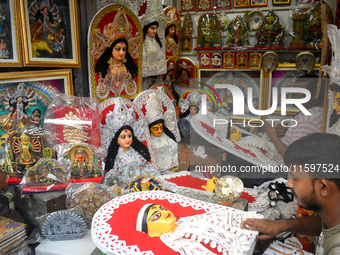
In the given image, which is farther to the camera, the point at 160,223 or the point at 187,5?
the point at 187,5

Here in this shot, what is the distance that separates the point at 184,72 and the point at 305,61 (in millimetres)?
1894

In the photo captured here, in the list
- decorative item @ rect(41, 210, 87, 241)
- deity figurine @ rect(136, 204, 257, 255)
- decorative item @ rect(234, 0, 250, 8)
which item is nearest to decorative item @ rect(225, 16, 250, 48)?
decorative item @ rect(234, 0, 250, 8)

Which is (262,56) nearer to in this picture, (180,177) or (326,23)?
(326,23)

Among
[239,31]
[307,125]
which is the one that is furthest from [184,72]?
Answer: [307,125]

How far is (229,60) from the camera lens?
488cm

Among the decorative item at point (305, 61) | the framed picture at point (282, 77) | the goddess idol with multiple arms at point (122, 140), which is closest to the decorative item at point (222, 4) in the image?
the framed picture at point (282, 77)

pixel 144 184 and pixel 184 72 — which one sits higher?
pixel 184 72

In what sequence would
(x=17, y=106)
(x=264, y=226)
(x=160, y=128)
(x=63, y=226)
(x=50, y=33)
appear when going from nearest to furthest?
1. (x=264, y=226)
2. (x=63, y=226)
3. (x=17, y=106)
4. (x=50, y=33)
5. (x=160, y=128)

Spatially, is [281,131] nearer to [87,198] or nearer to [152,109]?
[152,109]

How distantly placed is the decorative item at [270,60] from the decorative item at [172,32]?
4.58ft

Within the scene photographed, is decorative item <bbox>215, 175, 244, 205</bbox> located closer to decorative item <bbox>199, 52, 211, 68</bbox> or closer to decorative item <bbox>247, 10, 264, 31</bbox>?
decorative item <bbox>199, 52, 211, 68</bbox>

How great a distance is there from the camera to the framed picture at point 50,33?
2121 mm

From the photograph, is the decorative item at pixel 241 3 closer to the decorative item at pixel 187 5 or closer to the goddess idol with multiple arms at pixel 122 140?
the decorative item at pixel 187 5

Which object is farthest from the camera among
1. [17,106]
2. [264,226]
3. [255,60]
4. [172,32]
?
[255,60]
